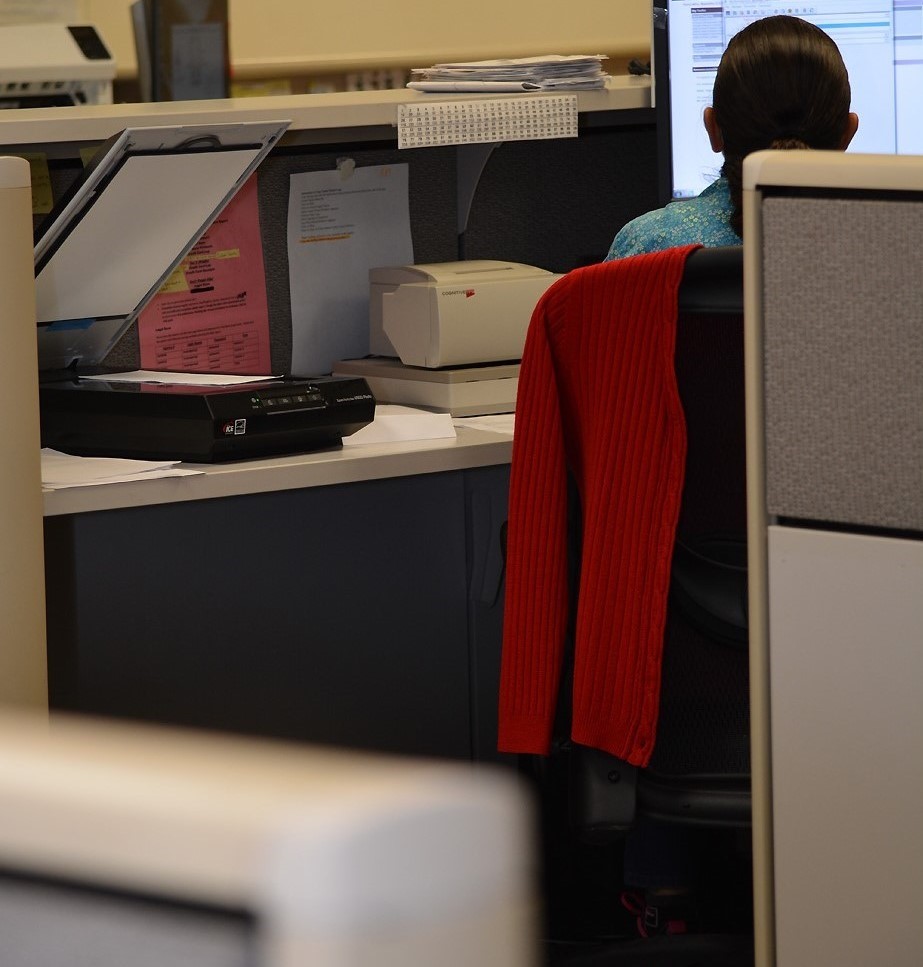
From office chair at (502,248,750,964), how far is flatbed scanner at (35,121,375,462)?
29cm

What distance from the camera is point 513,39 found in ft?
14.6

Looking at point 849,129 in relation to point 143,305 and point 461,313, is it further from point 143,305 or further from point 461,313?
point 143,305

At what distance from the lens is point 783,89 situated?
64.4 inches

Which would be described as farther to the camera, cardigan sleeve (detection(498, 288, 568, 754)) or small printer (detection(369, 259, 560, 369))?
small printer (detection(369, 259, 560, 369))

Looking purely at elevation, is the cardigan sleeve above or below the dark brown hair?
below

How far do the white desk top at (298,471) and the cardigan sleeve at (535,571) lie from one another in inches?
8.9

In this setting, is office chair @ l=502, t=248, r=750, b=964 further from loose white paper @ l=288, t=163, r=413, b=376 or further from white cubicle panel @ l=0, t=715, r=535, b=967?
white cubicle panel @ l=0, t=715, r=535, b=967

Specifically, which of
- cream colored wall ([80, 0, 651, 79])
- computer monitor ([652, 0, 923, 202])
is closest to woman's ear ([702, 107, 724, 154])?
computer monitor ([652, 0, 923, 202])

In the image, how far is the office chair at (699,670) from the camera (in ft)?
4.30

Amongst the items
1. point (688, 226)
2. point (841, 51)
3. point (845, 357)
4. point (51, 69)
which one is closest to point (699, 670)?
point (845, 357)

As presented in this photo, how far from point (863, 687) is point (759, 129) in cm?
75

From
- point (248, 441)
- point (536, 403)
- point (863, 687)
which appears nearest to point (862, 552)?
point (863, 687)

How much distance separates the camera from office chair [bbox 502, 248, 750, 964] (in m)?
1.31

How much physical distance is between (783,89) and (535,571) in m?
0.60
